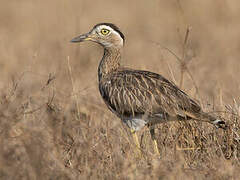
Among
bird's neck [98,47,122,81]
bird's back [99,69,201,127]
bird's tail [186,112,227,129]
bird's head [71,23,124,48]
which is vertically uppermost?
bird's head [71,23,124,48]

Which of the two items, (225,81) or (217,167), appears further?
(225,81)

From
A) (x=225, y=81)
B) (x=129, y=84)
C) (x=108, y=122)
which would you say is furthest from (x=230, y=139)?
(x=225, y=81)

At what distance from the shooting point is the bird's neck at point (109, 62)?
6.17 metres

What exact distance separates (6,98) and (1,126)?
69 cm

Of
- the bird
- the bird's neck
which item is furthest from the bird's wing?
the bird's neck

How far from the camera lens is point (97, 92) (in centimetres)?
775

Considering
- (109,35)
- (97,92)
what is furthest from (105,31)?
(97,92)

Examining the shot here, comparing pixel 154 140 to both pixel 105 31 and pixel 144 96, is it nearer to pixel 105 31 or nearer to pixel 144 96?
pixel 144 96

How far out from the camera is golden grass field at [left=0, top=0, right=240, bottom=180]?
4258 mm

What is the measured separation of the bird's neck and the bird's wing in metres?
0.41

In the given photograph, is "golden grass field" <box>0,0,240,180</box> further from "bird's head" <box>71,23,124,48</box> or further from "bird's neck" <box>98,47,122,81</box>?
"bird's head" <box>71,23,124,48</box>

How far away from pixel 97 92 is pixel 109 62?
1.56m

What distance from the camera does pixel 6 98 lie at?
192 inches

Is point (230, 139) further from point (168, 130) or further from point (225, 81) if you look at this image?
point (225, 81)
